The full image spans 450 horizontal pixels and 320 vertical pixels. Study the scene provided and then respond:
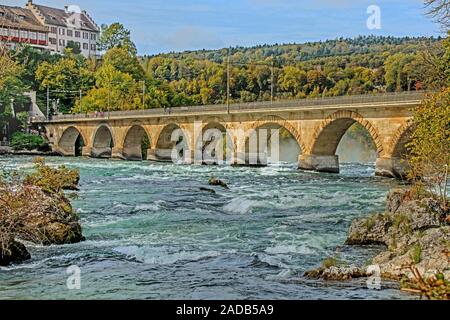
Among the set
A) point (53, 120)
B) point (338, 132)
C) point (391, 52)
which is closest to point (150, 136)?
point (53, 120)

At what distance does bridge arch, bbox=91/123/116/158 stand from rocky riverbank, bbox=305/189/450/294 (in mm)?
61702

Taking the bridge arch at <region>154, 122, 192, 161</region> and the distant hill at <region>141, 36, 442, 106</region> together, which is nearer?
the bridge arch at <region>154, 122, 192, 161</region>

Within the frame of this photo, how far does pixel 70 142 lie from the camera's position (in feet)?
285

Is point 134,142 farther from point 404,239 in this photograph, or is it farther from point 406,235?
point 404,239

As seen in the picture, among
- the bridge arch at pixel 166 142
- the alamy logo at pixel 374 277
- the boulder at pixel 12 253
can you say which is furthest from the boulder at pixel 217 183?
the bridge arch at pixel 166 142

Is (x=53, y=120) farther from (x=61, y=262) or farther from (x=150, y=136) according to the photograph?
(x=61, y=262)

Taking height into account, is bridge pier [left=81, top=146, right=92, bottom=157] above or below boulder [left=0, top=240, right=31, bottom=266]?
above

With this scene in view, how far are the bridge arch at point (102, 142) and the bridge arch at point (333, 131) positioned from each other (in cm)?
3391

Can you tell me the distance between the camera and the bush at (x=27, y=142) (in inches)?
3049

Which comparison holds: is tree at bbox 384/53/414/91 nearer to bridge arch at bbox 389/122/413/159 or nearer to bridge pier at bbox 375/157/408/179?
bridge arch at bbox 389/122/413/159

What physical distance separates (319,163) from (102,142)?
3987cm

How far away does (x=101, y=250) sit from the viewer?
Result: 1625 cm

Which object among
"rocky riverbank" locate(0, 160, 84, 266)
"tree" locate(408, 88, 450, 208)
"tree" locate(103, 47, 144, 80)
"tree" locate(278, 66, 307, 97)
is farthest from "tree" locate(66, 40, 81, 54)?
"tree" locate(408, 88, 450, 208)

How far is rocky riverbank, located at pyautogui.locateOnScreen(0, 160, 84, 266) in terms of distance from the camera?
1430cm
